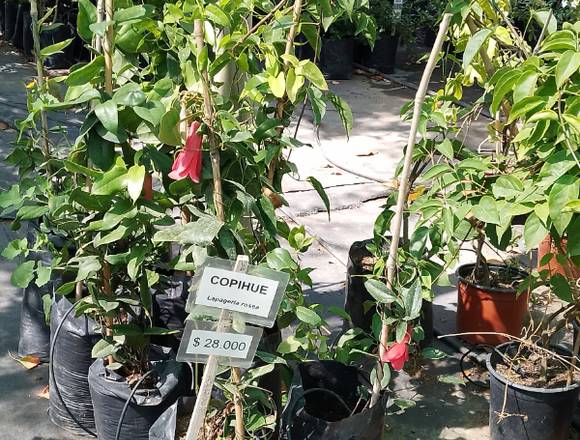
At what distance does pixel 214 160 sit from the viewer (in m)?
1.95

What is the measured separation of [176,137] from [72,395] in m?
1.29

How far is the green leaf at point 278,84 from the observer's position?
83.1 inches

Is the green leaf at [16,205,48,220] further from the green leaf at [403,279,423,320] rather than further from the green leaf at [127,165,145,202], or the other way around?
the green leaf at [403,279,423,320]

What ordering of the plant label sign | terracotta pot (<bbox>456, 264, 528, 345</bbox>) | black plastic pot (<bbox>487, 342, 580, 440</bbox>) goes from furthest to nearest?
terracotta pot (<bbox>456, 264, 528, 345</bbox>)
black plastic pot (<bbox>487, 342, 580, 440</bbox>)
the plant label sign

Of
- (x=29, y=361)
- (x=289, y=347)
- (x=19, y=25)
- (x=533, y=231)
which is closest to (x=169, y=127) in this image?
(x=289, y=347)

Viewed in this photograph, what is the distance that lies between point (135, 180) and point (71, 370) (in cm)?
109

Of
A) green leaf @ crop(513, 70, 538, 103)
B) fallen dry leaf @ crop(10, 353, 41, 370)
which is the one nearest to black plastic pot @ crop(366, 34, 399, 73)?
fallen dry leaf @ crop(10, 353, 41, 370)

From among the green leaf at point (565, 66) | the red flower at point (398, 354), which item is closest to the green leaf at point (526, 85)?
the green leaf at point (565, 66)

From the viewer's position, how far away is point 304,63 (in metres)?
2.13

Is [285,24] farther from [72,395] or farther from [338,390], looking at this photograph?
[72,395]

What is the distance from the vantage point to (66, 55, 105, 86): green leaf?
6.79 feet

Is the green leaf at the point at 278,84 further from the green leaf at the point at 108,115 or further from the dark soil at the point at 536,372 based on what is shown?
the dark soil at the point at 536,372

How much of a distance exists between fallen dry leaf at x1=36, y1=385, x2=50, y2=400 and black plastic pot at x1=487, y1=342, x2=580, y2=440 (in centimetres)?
167

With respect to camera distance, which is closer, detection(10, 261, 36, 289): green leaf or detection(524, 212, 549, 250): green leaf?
detection(524, 212, 549, 250): green leaf
